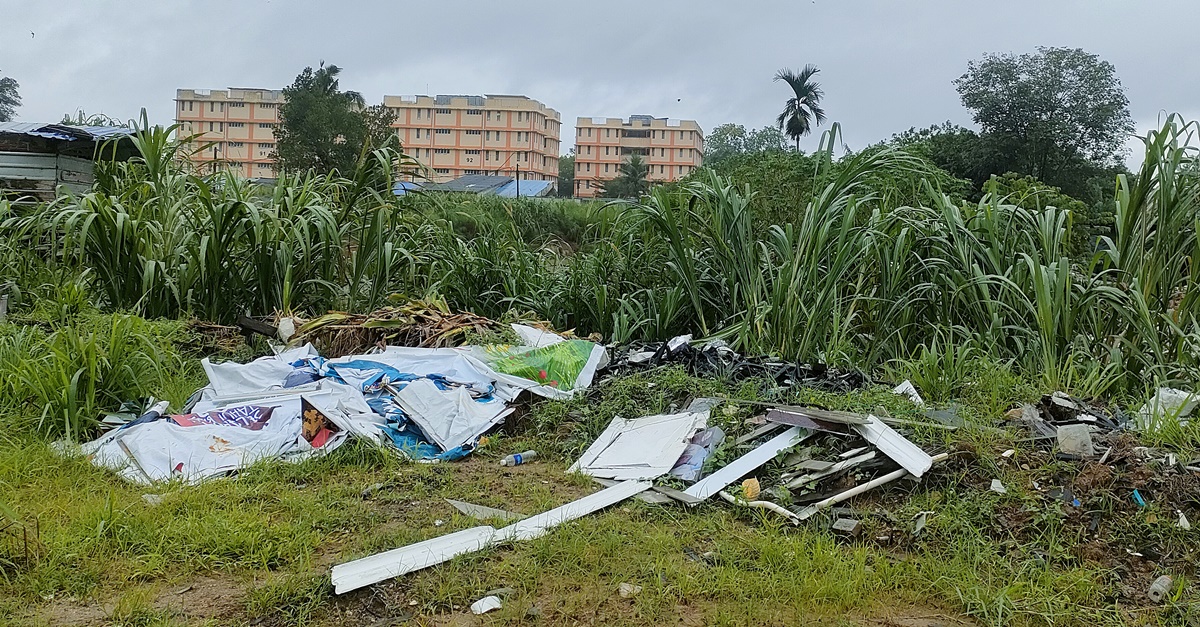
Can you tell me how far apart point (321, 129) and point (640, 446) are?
75.9 feet

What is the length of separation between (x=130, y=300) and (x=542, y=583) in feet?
12.1

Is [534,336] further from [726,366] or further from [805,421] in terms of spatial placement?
[805,421]

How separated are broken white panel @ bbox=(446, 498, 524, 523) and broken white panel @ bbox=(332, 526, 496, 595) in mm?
148

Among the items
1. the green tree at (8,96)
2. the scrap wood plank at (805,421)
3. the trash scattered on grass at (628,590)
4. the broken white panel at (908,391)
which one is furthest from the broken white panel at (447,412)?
the green tree at (8,96)

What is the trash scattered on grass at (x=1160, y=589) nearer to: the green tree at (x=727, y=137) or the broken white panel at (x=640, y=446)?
the broken white panel at (x=640, y=446)

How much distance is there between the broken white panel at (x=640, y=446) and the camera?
2859 mm

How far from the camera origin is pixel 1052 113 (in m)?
24.6

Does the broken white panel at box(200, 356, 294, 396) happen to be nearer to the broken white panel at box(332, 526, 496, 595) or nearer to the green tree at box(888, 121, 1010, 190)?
the broken white panel at box(332, 526, 496, 595)

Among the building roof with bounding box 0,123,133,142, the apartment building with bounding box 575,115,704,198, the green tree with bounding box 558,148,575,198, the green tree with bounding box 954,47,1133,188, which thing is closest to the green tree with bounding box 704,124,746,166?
the apartment building with bounding box 575,115,704,198

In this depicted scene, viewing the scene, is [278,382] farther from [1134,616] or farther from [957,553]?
[1134,616]

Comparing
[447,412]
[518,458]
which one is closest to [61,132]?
[447,412]

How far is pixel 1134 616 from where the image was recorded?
75.8 inches

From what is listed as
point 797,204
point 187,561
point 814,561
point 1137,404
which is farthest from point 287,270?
point 1137,404

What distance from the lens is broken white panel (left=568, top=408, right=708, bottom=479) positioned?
2859 millimetres
